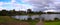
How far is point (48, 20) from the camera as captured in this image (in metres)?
2.04

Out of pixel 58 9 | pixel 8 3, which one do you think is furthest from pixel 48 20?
pixel 8 3

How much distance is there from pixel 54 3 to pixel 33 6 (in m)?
0.36

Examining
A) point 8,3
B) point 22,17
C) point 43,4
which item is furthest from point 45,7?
point 8,3

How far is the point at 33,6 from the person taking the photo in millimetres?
2074

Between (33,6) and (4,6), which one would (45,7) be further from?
(4,6)

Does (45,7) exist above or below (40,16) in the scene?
above

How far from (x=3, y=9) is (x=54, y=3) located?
0.86m

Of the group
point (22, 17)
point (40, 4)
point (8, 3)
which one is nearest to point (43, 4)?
point (40, 4)

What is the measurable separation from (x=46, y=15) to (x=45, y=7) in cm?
14

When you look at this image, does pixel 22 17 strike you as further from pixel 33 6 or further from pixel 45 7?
pixel 45 7

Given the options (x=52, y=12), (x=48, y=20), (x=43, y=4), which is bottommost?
(x=48, y=20)

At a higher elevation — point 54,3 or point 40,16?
point 54,3

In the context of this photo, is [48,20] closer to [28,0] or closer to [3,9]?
[28,0]

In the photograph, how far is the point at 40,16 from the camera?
6.89 ft
